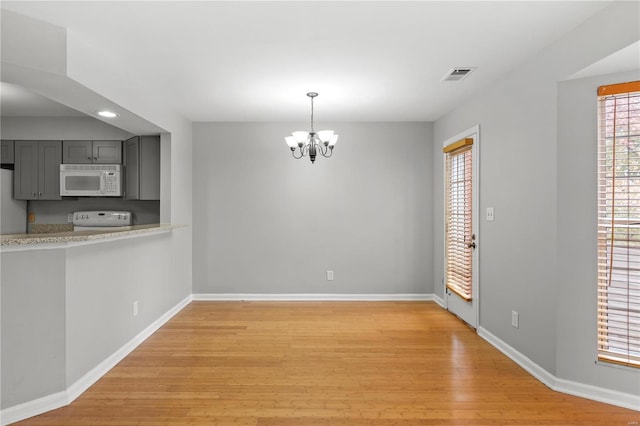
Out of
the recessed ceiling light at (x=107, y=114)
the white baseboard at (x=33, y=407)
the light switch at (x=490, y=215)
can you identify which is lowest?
the white baseboard at (x=33, y=407)

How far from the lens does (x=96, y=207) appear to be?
4996 mm

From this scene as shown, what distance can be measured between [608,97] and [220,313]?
14.0 ft

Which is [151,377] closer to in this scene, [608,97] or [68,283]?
[68,283]

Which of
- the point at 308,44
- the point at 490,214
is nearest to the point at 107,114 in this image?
the point at 308,44

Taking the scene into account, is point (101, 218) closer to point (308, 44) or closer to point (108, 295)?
point (108, 295)

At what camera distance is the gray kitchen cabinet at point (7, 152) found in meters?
4.64

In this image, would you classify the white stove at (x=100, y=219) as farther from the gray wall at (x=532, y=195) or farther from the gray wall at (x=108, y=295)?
the gray wall at (x=532, y=195)

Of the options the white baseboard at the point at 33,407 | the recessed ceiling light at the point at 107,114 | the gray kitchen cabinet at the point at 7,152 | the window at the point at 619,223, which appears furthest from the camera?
the gray kitchen cabinet at the point at 7,152

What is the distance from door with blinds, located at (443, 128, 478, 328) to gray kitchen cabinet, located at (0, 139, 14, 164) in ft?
18.2

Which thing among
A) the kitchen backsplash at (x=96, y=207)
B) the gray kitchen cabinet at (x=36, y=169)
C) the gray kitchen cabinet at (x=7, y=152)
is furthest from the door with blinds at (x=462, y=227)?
the gray kitchen cabinet at (x=7, y=152)

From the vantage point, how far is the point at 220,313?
443 cm

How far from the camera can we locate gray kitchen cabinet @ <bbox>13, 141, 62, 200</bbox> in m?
4.66

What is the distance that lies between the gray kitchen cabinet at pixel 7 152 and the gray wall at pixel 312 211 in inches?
89.5

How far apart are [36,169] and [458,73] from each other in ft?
17.0
